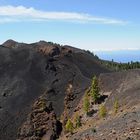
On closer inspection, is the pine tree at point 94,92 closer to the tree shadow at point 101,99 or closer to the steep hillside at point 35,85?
the tree shadow at point 101,99

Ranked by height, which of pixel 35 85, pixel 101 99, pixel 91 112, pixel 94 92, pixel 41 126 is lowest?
pixel 41 126

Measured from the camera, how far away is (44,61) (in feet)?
494

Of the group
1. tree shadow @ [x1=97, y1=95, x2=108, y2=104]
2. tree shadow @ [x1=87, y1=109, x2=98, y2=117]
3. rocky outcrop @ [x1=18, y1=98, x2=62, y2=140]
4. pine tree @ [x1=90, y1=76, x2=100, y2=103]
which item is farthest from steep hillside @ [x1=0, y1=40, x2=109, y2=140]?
tree shadow @ [x1=97, y1=95, x2=108, y2=104]

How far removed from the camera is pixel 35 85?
133 m

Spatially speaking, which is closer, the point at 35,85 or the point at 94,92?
the point at 94,92

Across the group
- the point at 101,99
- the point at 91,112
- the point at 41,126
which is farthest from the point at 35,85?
the point at 91,112

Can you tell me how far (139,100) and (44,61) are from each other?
78.5 m

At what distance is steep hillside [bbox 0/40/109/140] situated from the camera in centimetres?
10556

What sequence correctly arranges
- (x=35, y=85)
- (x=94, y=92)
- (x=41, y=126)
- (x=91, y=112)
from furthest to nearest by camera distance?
(x=35, y=85) < (x=41, y=126) < (x=94, y=92) < (x=91, y=112)

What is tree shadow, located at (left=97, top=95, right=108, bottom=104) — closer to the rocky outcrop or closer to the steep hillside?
the steep hillside

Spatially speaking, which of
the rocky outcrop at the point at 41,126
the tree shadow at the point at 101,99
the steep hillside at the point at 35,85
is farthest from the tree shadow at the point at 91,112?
the steep hillside at the point at 35,85

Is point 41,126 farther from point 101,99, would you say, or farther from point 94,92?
point 101,99

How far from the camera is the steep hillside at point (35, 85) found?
10556 centimetres

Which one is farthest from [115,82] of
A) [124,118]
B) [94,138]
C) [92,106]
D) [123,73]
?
[94,138]
